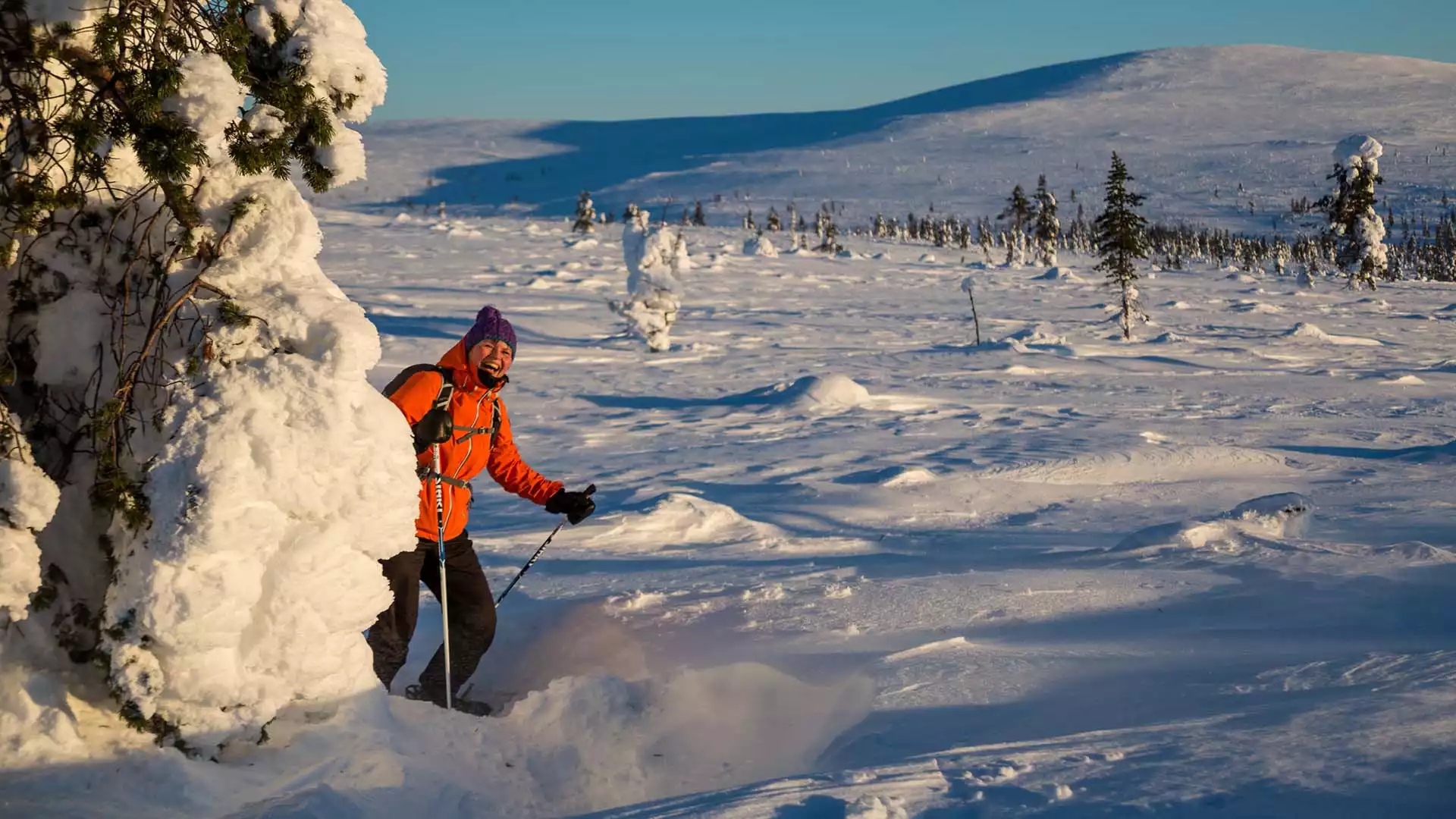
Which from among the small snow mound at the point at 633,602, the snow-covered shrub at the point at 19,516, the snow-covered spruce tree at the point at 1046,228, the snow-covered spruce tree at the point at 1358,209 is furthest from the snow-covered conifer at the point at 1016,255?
the snow-covered shrub at the point at 19,516

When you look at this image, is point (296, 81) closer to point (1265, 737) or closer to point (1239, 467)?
point (1265, 737)

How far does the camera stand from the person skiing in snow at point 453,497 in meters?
4.46

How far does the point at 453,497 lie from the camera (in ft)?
15.2

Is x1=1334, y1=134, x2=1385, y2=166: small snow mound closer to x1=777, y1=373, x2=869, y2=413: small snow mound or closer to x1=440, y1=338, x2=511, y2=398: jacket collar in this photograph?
Result: x1=777, y1=373, x2=869, y2=413: small snow mound

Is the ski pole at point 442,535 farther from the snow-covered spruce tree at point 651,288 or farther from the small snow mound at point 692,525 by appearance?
the snow-covered spruce tree at point 651,288

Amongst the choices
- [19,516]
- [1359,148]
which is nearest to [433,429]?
[19,516]

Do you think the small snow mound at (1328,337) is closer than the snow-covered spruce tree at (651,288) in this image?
No

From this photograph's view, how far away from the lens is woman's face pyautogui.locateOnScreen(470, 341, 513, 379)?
179 inches

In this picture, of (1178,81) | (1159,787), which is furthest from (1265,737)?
(1178,81)

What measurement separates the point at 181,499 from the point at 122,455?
0.35m

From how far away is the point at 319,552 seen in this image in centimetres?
358

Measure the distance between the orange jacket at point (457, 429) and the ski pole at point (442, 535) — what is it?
0.09 ft

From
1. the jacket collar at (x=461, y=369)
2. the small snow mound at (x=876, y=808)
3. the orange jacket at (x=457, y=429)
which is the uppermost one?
the jacket collar at (x=461, y=369)

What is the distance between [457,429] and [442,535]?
456 millimetres
